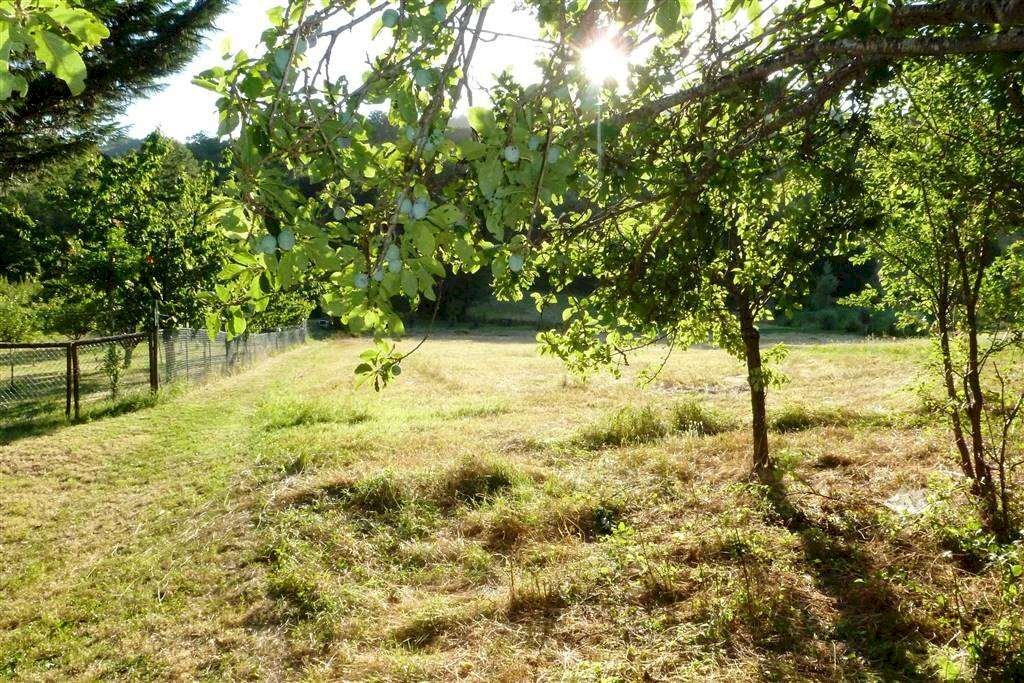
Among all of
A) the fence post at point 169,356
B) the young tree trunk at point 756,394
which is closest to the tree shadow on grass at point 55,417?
the fence post at point 169,356

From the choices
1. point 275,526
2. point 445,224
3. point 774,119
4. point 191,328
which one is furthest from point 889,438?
point 191,328

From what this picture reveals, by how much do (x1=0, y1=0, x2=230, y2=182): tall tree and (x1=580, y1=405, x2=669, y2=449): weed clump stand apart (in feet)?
29.1

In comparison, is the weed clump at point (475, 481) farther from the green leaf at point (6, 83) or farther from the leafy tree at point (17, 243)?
the leafy tree at point (17, 243)

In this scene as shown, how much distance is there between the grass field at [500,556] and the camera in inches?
163

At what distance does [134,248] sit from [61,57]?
14799mm

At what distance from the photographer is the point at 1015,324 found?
210 inches

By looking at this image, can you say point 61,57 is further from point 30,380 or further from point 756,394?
point 30,380

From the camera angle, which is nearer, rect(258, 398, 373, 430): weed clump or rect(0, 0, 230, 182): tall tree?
rect(0, 0, 230, 182): tall tree

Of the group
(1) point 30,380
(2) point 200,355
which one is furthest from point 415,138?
(2) point 200,355

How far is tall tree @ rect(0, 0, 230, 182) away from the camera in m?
9.48

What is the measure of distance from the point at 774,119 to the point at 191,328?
17398 millimetres

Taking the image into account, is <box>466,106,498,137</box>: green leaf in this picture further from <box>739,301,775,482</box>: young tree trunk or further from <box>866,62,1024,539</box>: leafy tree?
<box>739,301,775,482</box>: young tree trunk

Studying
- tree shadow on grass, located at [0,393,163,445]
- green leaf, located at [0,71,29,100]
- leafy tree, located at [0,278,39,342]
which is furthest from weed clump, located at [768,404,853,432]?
leafy tree, located at [0,278,39,342]

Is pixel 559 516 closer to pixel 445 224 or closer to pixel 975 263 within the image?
pixel 975 263
